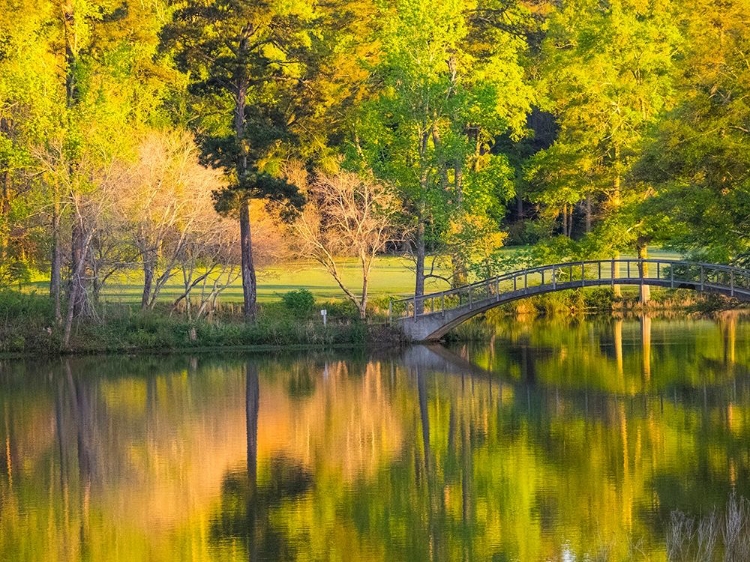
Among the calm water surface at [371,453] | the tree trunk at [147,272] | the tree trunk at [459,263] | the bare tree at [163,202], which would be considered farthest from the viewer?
the tree trunk at [459,263]

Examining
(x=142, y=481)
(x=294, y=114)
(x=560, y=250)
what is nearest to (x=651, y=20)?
(x=560, y=250)

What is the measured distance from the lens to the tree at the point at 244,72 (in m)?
48.3

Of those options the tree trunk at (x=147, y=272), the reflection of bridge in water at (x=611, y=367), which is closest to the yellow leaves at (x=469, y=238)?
the reflection of bridge in water at (x=611, y=367)

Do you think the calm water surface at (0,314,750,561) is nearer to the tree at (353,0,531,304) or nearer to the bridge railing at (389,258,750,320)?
the bridge railing at (389,258,750,320)

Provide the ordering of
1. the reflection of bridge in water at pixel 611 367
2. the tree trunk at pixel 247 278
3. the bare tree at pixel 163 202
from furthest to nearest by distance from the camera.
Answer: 1. the tree trunk at pixel 247 278
2. the bare tree at pixel 163 202
3. the reflection of bridge in water at pixel 611 367

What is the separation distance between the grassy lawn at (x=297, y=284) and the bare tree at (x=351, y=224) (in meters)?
2.11

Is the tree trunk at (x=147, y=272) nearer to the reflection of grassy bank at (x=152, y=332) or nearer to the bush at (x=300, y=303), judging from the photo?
the reflection of grassy bank at (x=152, y=332)

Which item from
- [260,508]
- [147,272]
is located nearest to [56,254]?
[147,272]

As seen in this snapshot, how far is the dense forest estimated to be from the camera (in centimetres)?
4459

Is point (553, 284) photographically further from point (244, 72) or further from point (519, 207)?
point (519, 207)

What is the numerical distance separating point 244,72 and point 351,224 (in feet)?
22.6

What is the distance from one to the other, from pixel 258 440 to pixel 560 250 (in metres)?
28.7

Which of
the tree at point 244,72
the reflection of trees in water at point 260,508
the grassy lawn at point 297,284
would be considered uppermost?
the tree at point 244,72

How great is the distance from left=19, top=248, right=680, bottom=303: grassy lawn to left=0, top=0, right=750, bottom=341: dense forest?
202 centimetres
